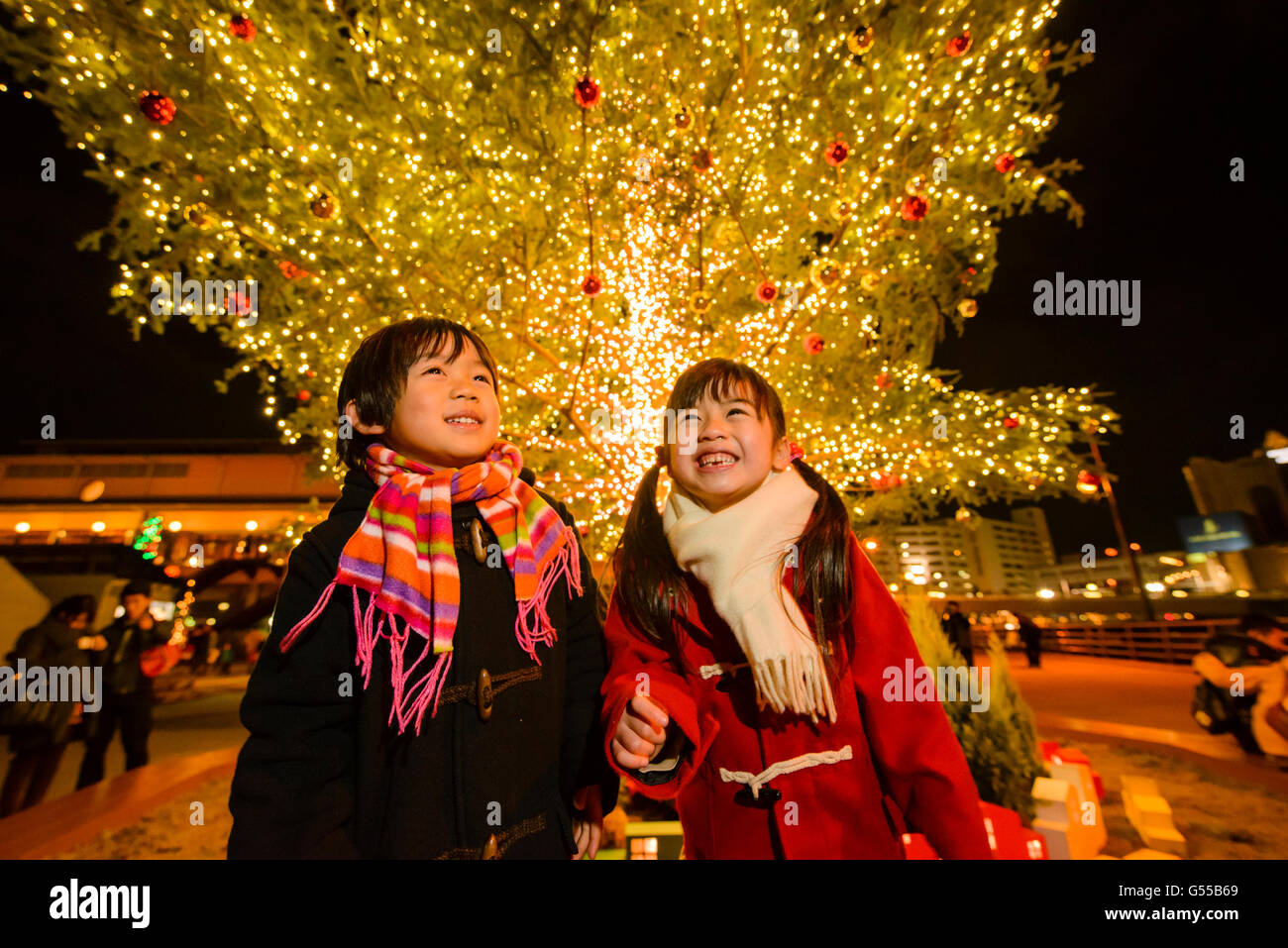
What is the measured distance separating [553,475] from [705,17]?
3916 millimetres

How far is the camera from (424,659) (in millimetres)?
1556

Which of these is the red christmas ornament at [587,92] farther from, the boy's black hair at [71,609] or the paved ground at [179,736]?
the paved ground at [179,736]

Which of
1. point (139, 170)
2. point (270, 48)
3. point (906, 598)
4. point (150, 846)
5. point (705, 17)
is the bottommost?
point (150, 846)

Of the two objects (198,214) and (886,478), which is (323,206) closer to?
(198,214)

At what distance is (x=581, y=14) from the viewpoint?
3664mm

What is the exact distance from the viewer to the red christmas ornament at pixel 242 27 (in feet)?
10.8

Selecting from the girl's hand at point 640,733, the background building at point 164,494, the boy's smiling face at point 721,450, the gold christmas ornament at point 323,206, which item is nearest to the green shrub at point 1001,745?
the boy's smiling face at point 721,450

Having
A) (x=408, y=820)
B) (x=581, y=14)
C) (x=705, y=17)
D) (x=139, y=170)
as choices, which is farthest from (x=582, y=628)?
(x=139, y=170)

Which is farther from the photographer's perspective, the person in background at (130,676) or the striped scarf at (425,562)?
the person in background at (130,676)

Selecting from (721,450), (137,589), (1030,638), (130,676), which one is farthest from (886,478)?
(1030,638)

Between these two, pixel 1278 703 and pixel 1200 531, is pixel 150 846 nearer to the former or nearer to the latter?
pixel 1278 703

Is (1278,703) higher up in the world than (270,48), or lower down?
lower down

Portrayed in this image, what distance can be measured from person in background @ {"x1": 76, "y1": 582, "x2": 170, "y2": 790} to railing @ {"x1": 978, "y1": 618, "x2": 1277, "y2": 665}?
1542 centimetres

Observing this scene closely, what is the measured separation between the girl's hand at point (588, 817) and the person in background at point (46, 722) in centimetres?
582
